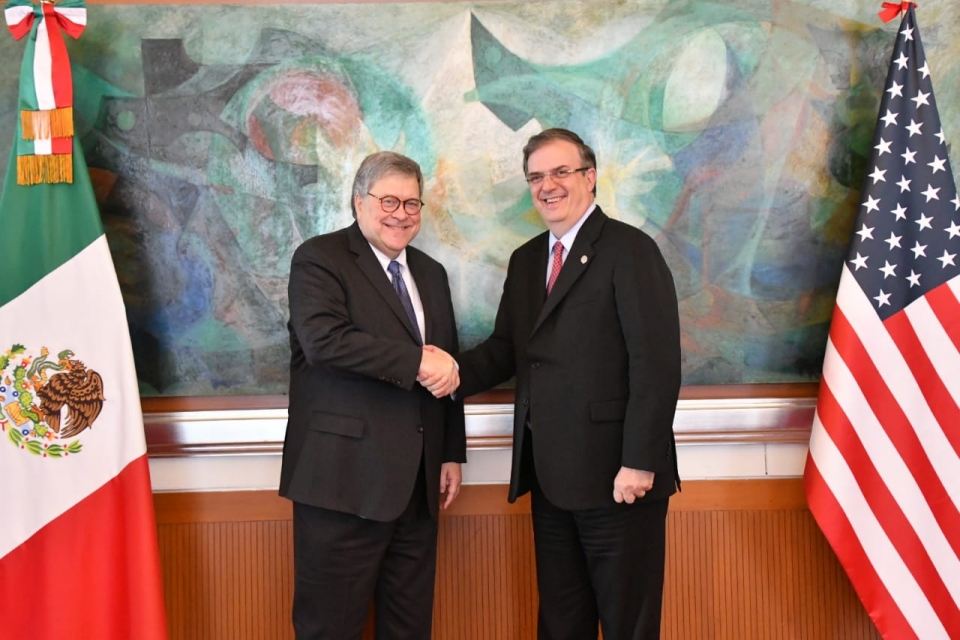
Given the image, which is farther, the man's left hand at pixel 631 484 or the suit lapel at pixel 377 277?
the suit lapel at pixel 377 277

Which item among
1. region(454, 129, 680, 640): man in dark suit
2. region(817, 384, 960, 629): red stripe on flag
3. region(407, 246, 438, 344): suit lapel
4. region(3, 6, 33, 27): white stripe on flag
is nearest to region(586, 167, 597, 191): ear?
region(454, 129, 680, 640): man in dark suit

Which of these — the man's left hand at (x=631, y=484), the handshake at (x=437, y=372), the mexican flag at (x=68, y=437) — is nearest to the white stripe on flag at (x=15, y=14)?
the mexican flag at (x=68, y=437)

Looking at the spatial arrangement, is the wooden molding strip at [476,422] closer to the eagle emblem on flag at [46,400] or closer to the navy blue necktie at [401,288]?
the eagle emblem on flag at [46,400]

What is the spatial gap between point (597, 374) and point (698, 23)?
1.37 metres

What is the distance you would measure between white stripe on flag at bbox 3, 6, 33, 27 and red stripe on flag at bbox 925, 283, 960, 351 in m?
3.00

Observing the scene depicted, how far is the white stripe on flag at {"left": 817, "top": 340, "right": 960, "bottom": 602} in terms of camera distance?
244 centimetres

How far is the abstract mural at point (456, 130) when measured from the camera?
2.63 meters

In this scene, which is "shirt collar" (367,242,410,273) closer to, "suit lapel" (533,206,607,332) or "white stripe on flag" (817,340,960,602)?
"suit lapel" (533,206,607,332)

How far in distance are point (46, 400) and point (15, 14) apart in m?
1.20

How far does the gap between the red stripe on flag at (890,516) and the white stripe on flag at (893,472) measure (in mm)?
12

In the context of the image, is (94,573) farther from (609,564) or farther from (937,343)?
(937,343)

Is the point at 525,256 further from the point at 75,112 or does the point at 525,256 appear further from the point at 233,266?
the point at 75,112

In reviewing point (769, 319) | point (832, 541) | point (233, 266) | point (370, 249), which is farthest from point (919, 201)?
point (233, 266)

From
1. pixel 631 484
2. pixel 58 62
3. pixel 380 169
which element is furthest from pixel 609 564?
pixel 58 62
